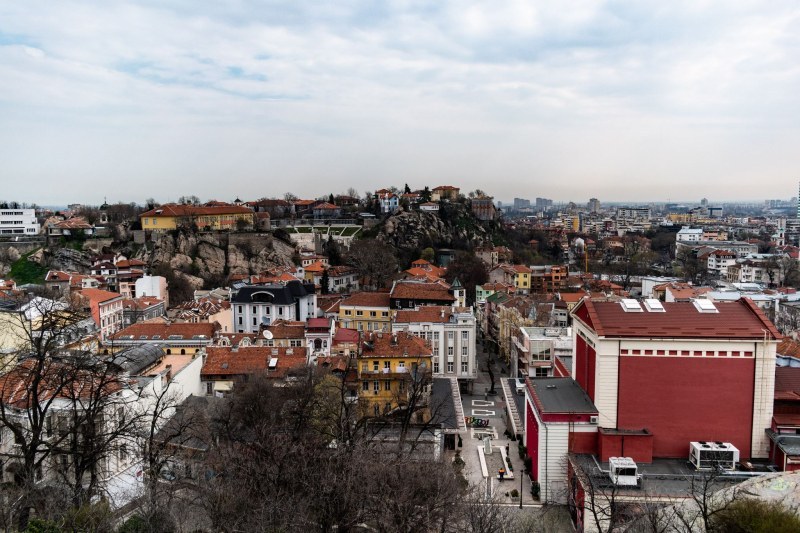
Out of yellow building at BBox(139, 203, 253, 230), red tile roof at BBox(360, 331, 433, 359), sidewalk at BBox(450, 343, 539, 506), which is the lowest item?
sidewalk at BBox(450, 343, 539, 506)

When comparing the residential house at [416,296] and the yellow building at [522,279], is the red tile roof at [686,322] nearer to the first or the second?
the residential house at [416,296]

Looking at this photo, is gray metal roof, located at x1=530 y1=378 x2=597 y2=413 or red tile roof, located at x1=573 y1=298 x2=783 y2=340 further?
gray metal roof, located at x1=530 y1=378 x2=597 y2=413

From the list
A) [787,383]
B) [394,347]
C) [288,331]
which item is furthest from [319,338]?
[787,383]

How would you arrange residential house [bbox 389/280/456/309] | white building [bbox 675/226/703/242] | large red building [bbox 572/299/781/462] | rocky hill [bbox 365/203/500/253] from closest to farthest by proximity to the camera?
large red building [bbox 572/299/781/462] → residential house [bbox 389/280/456/309] → rocky hill [bbox 365/203/500/253] → white building [bbox 675/226/703/242]

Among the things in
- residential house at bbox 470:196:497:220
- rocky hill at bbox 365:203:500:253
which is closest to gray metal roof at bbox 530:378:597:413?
rocky hill at bbox 365:203:500:253

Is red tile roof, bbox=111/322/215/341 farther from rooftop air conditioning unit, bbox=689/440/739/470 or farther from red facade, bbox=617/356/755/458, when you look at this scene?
rooftop air conditioning unit, bbox=689/440/739/470

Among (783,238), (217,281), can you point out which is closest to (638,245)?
(783,238)
